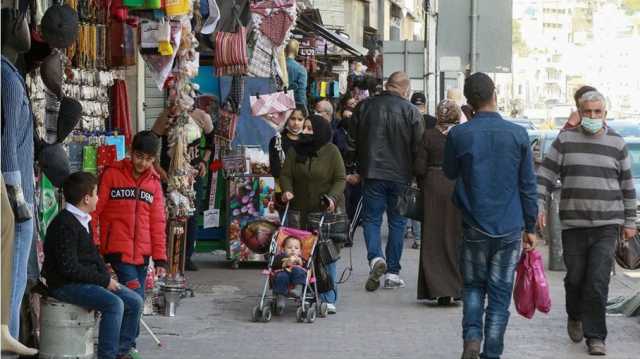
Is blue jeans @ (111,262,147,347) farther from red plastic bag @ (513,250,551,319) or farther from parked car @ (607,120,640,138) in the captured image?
parked car @ (607,120,640,138)

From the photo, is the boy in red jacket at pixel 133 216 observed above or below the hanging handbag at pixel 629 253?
above

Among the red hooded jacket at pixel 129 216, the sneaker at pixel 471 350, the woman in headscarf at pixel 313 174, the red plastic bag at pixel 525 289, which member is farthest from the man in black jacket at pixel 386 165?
the sneaker at pixel 471 350

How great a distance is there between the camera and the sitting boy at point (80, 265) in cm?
836

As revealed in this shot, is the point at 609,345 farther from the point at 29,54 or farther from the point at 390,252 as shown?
the point at 29,54

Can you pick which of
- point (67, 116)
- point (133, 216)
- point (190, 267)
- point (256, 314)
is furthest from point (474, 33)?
point (67, 116)

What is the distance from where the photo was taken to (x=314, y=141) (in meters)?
11.8

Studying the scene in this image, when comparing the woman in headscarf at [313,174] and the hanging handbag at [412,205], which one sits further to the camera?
the hanging handbag at [412,205]

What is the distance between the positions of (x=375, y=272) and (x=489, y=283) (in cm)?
415

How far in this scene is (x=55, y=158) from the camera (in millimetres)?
8852

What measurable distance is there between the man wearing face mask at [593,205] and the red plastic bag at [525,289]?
67 centimetres

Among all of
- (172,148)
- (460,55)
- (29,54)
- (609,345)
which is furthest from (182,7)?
(460,55)

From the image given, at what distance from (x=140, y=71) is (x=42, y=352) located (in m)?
7.08

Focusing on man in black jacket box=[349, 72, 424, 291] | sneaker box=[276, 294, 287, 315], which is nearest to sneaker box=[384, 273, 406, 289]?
man in black jacket box=[349, 72, 424, 291]

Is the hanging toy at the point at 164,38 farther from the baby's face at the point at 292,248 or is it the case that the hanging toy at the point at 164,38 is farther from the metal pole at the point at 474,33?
the metal pole at the point at 474,33
